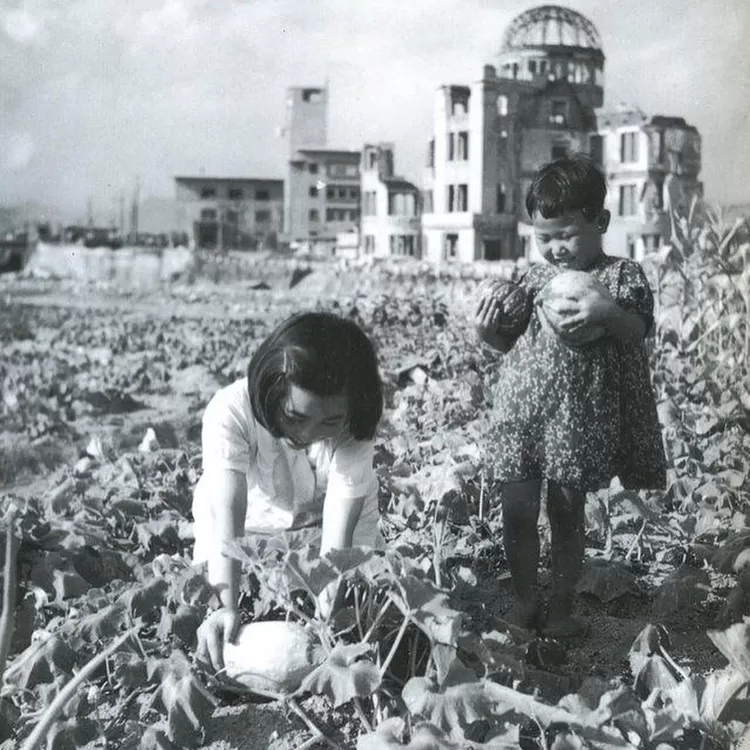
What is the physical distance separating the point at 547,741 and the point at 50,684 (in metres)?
0.87

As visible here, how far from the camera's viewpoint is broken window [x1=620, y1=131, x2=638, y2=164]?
46.4 ft

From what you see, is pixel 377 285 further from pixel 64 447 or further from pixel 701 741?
pixel 701 741

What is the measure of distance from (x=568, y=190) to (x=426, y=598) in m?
0.86

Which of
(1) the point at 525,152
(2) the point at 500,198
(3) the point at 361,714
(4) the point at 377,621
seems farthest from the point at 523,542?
(2) the point at 500,198

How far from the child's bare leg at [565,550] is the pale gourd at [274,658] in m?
0.55

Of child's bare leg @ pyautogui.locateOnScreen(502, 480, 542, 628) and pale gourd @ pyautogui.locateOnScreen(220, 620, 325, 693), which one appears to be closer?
pale gourd @ pyautogui.locateOnScreen(220, 620, 325, 693)

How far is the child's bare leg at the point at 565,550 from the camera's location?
2.07 meters

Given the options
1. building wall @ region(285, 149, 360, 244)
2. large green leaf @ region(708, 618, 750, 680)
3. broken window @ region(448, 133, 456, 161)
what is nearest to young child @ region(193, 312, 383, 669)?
large green leaf @ region(708, 618, 750, 680)

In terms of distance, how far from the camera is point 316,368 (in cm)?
188

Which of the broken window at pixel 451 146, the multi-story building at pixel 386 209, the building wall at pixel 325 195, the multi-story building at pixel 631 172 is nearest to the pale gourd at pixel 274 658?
the multi-story building at pixel 631 172

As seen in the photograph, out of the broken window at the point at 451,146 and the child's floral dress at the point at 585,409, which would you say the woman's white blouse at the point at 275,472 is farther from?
the broken window at the point at 451,146

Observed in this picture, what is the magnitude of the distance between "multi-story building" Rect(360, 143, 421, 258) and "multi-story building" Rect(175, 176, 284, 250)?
814 cm

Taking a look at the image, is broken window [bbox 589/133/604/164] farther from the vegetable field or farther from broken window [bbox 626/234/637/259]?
the vegetable field

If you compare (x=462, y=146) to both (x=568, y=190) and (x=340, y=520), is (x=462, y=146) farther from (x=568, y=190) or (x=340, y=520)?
(x=340, y=520)
